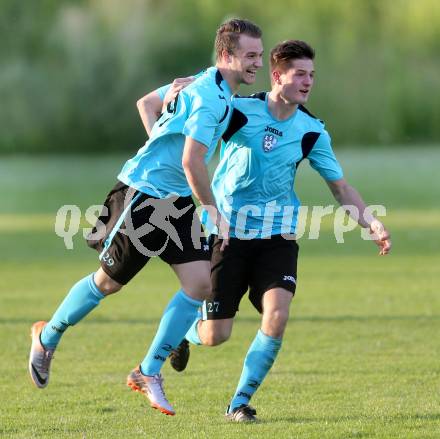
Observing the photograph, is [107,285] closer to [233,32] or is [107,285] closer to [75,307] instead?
[75,307]

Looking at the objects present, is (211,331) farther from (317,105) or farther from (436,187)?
(317,105)

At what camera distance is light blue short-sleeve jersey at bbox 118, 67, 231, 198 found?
7207 millimetres

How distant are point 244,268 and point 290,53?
4.74 ft

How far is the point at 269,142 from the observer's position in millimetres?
7766

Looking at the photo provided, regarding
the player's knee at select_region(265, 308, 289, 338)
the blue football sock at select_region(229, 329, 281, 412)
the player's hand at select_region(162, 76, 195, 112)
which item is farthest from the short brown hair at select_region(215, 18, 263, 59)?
the blue football sock at select_region(229, 329, 281, 412)

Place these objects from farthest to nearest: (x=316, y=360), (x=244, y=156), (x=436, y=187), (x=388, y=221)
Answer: (x=436, y=187) < (x=388, y=221) < (x=316, y=360) < (x=244, y=156)

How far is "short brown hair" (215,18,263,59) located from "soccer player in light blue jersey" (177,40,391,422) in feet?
1.39

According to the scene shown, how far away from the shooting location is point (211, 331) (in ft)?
26.5

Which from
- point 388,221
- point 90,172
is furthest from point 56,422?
point 90,172

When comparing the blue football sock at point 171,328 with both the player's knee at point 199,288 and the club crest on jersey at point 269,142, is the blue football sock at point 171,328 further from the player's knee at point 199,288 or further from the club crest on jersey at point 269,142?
the club crest on jersey at point 269,142

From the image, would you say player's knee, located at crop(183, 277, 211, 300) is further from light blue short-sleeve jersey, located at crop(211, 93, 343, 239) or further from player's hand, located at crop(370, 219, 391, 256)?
player's hand, located at crop(370, 219, 391, 256)

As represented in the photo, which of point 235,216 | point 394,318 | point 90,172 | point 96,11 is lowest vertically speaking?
point 90,172

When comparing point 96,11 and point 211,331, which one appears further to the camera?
point 96,11

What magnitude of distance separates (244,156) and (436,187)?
143ft
